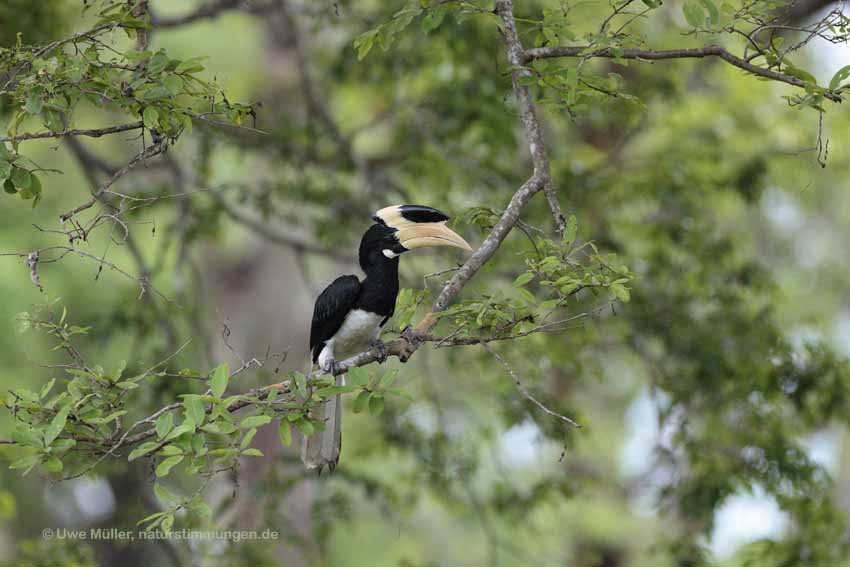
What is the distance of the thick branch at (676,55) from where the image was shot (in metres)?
2.96

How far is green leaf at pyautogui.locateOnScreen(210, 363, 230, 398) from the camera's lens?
8.79ft

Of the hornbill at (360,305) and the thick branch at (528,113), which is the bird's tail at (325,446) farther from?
the thick branch at (528,113)

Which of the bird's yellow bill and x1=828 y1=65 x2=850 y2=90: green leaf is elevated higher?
x1=828 y1=65 x2=850 y2=90: green leaf

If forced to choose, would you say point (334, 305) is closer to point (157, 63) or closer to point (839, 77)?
point (157, 63)

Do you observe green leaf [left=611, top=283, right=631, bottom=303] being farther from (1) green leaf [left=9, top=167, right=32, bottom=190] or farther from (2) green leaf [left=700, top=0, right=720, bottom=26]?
(1) green leaf [left=9, top=167, right=32, bottom=190]

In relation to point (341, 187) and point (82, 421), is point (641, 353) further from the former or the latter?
point (82, 421)

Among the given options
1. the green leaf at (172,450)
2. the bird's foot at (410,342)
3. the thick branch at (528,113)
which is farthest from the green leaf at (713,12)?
the green leaf at (172,450)

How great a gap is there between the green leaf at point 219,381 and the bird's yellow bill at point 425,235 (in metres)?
0.89

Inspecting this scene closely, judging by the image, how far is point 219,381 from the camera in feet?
8.80

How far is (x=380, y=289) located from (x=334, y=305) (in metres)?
0.18

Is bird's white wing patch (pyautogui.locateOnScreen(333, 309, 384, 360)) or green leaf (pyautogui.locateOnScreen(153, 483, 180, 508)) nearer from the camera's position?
green leaf (pyautogui.locateOnScreen(153, 483, 180, 508))

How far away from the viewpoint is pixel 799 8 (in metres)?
6.18

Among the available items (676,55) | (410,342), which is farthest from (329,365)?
(676,55)

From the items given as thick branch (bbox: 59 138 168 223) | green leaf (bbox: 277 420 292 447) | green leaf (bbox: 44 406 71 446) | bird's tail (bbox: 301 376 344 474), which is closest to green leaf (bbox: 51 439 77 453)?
green leaf (bbox: 44 406 71 446)
